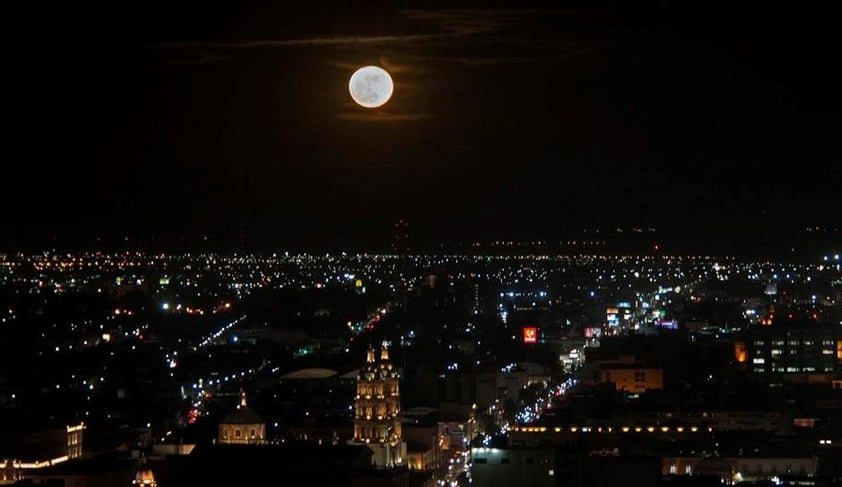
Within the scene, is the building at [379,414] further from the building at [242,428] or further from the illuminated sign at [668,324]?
the illuminated sign at [668,324]

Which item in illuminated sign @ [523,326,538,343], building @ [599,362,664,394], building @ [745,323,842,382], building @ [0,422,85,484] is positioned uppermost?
illuminated sign @ [523,326,538,343]

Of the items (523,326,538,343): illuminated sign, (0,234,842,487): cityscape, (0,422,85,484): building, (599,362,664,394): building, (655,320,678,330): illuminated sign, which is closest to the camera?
(0,234,842,487): cityscape

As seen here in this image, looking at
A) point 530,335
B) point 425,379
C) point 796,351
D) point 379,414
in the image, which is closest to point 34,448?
point 379,414

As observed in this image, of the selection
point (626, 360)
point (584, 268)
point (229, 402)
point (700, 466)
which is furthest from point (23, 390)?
point (584, 268)

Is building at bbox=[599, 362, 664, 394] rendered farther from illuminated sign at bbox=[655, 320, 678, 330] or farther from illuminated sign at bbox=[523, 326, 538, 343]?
illuminated sign at bbox=[655, 320, 678, 330]

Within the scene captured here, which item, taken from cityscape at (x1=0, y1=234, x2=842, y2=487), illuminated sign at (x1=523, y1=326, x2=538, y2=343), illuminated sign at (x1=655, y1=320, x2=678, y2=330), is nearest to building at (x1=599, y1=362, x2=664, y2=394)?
cityscape at (x1=0, y1=234, x2=842, y2=487)

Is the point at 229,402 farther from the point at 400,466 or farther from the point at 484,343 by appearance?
the point at 484,343
